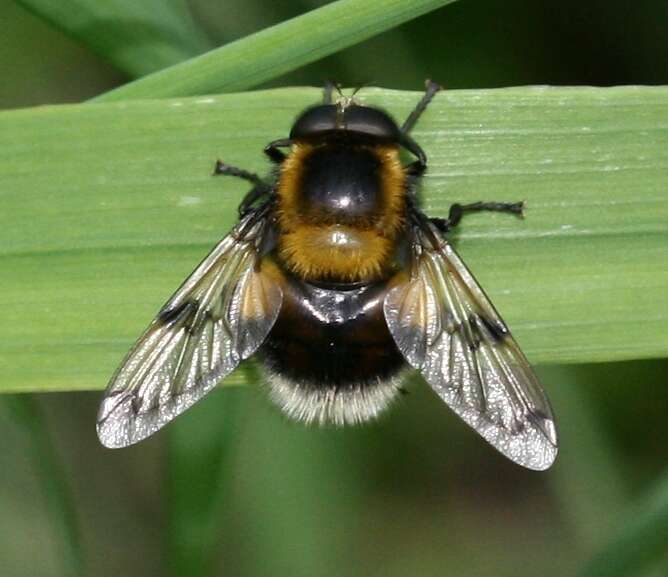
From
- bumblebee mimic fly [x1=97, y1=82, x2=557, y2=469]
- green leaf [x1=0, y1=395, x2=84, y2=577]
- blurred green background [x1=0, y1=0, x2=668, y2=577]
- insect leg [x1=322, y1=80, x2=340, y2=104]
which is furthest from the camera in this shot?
blurred green background [x1=0, y1=0, x2=668, y2=577]

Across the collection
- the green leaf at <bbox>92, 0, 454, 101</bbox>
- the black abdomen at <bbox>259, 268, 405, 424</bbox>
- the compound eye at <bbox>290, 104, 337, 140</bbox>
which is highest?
the green leaf at <bbox>92, 0, 454, 101</bbox>

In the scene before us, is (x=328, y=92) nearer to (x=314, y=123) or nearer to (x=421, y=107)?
(x=314, y=123)

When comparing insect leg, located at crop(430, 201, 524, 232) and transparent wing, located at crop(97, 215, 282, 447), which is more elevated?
insect leg, located at crop(430, 201, 524, 232)

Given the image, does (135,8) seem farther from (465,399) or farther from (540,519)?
(540,519)

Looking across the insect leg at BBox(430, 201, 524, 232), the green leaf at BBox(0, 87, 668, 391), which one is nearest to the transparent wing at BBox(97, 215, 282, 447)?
the green leaf at BBox(0, 87, 668, 391)

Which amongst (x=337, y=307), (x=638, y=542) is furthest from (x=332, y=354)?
(x=638, y=542)

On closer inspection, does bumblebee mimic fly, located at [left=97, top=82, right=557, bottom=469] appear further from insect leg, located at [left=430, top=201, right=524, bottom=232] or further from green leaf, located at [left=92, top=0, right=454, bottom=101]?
green leaf, located at [left=92, top=0, right=454, bottom=101]

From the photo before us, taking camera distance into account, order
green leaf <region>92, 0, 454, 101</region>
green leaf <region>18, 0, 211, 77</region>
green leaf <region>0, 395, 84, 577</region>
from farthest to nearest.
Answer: green leaf <region>0, 395, 84, 577</region> < green leaf <region>18, 0, 211, 77</region> < green leaf <region>92, 0, 454, 101</region>
